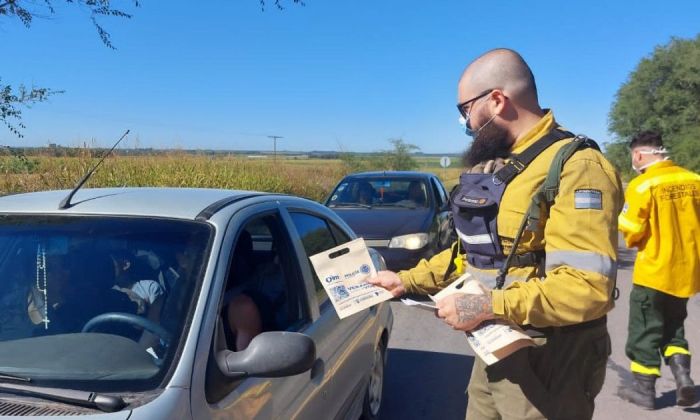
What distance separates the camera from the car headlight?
7461 millimetres

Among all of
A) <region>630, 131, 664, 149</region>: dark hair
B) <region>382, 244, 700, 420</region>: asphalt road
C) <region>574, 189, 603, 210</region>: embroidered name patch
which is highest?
<region>630, 131, 664, 149</region>: dark hair

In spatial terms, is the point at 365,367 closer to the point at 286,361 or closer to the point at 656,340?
the point at 286,361

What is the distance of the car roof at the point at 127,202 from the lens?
7.93ft

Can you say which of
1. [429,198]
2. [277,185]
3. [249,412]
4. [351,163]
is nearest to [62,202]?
[249,412]

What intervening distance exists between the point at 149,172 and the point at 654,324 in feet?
27.9

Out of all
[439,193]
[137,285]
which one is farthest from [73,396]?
[439,193]

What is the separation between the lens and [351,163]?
27.9 meters

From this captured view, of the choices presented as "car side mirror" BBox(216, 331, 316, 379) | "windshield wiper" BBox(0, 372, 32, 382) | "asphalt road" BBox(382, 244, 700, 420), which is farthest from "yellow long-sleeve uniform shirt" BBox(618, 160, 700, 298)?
"windshield wiper" BBox(0, 372, 32, 382)

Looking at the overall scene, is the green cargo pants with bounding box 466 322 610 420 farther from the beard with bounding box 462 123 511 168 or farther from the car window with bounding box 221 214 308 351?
the car window with bounding box 221 214 308 351

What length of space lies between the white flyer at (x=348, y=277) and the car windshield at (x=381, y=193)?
6.54 metres

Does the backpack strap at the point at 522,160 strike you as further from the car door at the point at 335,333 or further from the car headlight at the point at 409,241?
the car headlight at the point at 409,241

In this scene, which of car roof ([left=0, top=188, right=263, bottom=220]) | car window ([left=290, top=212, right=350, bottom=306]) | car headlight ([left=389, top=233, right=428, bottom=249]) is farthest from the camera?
car headlight ([left=389, top=233, right=428, bottom=249])

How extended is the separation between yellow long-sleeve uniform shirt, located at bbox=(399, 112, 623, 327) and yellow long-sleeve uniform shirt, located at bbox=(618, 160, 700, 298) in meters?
2.49

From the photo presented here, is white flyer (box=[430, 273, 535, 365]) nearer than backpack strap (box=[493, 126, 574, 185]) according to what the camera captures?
Yes
